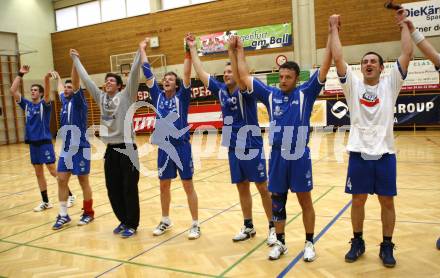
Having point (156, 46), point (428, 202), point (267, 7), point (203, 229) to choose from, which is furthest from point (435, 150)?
point (156, 46)

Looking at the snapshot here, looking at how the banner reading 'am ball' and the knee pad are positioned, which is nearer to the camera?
the knee pad

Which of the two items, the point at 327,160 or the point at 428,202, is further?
the point at 327,160

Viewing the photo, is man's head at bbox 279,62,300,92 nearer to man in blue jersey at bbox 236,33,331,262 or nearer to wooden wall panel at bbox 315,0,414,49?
man in blue jersey at bbox 236,33,331,262

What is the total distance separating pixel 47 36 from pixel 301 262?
24203 millimetres

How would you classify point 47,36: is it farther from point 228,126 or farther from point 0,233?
point 228,126

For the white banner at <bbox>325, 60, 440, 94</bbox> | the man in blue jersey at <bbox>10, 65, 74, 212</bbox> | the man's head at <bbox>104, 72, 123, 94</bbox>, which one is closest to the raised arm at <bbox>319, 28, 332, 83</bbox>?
the man's head at <bbox>104, 72, 123, 94</bbox>

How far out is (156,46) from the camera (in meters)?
21.5

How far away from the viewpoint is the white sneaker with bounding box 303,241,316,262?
4.18 m

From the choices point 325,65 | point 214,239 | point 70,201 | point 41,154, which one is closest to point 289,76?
point 325,65

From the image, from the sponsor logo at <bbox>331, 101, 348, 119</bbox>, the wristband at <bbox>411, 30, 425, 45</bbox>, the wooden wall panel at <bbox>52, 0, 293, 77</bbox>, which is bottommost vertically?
the sponsor logo at <bbox>331, 101, 348, 119</bbox>

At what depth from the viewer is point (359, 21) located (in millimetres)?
16875

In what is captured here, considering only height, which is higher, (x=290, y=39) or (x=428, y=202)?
(x=290, y=39)

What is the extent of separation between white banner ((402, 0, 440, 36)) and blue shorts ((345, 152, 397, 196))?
13660 millimetres

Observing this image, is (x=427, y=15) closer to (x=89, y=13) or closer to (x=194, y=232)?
(x=194, y=232)
